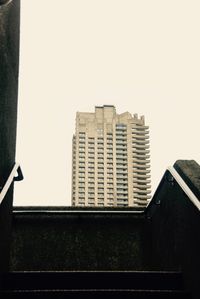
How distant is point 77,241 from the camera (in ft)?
17.3

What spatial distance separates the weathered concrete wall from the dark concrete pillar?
1243mm

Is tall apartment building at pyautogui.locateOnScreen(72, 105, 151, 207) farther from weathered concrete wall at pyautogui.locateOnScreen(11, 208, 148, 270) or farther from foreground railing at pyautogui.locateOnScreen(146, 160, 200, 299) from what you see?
foreground railing at pyautogui.locateOnScreen(146, 160, 200, 299)

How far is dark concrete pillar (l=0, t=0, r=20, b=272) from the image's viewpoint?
360 centimetres

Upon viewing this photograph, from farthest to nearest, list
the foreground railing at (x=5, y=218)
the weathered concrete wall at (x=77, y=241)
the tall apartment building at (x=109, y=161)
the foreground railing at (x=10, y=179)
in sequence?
1. the tall apartment building at (x=109, y=161)
2. the weathered concrete wall at (x=77, y=241)
3. the foreground railing at (x=5, y=218)
4. the foreground railing at (x=10, y=179)

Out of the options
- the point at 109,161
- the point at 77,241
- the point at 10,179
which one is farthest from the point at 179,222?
the point at 109,161

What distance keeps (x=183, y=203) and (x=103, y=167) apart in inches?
6118

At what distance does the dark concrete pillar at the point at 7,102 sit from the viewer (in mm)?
3600

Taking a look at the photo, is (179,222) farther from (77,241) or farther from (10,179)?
(77,241)

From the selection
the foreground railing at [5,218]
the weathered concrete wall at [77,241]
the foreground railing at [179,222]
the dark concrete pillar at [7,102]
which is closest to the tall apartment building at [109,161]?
the weathered concrete wall at [77,241]

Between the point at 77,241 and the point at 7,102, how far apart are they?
225 cm

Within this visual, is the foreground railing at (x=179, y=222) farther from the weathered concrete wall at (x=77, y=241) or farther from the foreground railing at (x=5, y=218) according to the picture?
the foreground railing at (x=5, y=218)

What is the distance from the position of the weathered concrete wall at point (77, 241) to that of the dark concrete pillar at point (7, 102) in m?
1.24

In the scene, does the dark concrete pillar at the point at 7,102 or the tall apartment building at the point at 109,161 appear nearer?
the dark concrete pillar at the point at 7,102

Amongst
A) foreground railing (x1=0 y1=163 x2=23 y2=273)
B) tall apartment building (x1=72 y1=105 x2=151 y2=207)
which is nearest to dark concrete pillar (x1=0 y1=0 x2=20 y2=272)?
foreground railing (x1=0 y1=163 x2=23 y2=273)
